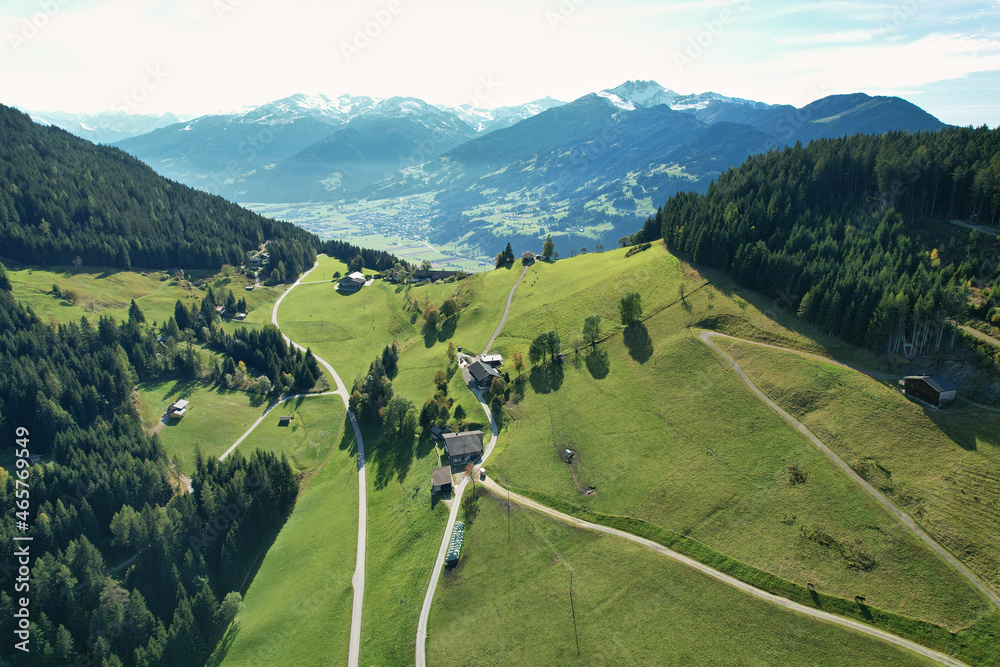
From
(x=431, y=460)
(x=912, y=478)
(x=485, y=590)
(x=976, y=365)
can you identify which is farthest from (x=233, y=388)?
(x=976, y=365)

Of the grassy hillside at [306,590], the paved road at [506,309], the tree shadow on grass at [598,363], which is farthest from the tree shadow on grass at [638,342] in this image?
the grassy hillside at [306,590]

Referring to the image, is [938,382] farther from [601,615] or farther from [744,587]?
[601,615]

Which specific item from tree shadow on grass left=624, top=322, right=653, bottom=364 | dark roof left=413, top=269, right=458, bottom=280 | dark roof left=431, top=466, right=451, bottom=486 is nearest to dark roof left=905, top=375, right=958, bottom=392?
tree shadow on grass left=624, top=322, right=653, bottom=364

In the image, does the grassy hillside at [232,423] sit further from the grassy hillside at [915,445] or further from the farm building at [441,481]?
the grassy hillside at [915,445]

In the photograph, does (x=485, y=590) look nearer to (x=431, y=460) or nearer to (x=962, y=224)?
(x=431, y=460)

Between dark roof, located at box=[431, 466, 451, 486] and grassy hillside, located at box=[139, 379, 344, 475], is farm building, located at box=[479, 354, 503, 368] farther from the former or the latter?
grassy hillside, located at box=[139, 379, 344, 475]
